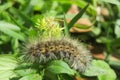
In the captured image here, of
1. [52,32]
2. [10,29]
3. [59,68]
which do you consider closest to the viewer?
[59,68]

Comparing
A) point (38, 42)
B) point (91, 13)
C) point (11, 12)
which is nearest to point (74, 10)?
point (91, 13)

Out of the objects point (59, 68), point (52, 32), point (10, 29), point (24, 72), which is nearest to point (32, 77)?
point (24, 72)

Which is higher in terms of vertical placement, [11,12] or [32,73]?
[11,12]

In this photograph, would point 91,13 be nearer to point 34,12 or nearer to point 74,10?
point 74,10

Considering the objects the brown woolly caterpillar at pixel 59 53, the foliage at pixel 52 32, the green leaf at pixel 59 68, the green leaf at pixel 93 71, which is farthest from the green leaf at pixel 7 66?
the green leaf at pixel 93 71

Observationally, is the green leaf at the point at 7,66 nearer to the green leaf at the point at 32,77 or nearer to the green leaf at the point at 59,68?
the green leaf at the point at 32,77

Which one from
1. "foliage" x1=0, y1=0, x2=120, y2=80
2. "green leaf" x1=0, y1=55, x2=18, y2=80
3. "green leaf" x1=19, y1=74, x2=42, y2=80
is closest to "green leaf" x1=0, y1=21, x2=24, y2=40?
"foliage" x1=0, y1=0, x2=120, y2=80

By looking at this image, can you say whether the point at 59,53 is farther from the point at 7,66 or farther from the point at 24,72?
the point at 7,66
